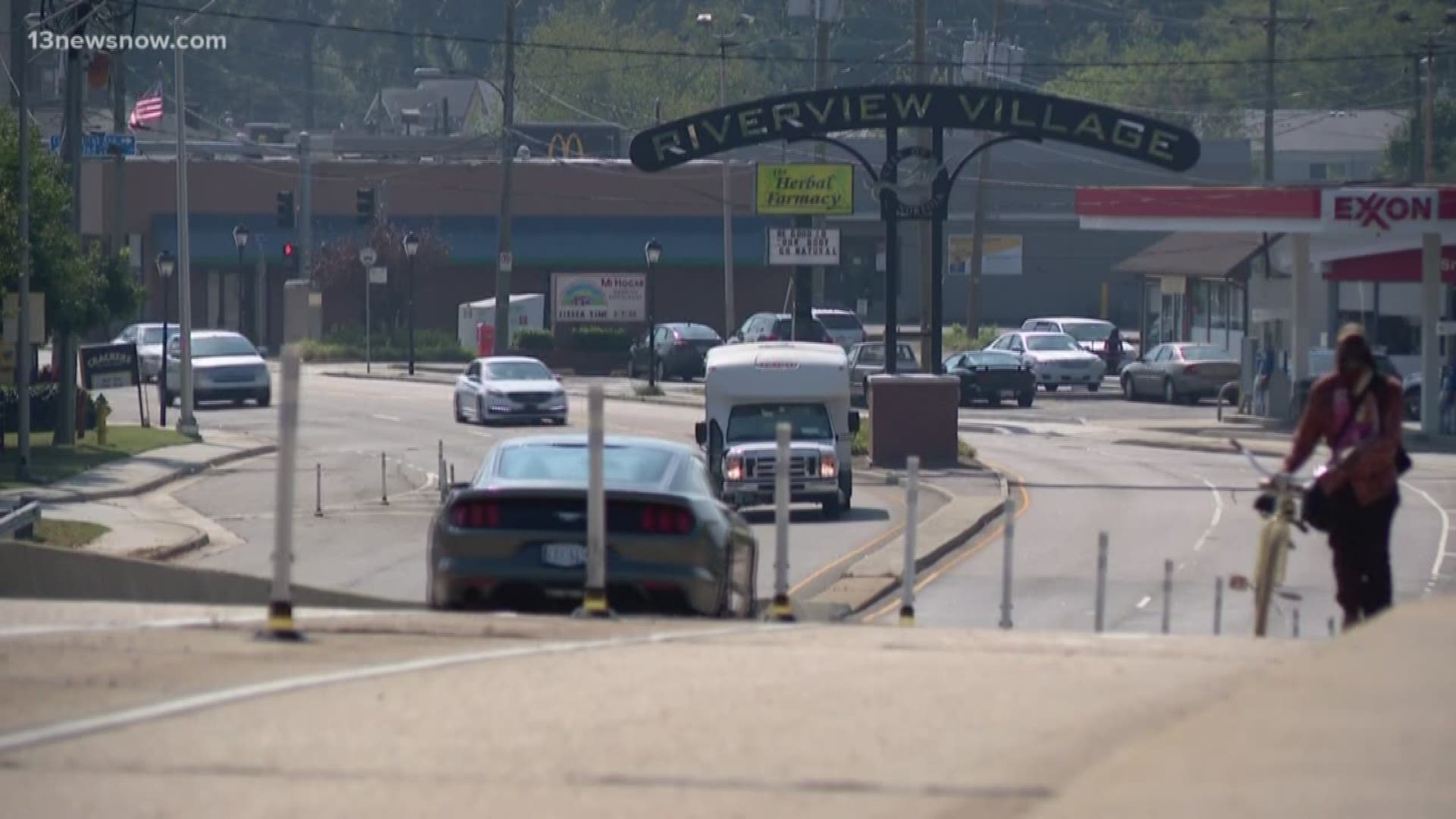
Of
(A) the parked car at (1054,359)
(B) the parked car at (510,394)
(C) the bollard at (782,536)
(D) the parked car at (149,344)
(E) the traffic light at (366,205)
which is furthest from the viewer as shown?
(E) the traffic light at (366,205)

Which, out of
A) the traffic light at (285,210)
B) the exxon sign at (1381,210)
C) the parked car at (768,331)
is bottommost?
the parked car at (768,331)

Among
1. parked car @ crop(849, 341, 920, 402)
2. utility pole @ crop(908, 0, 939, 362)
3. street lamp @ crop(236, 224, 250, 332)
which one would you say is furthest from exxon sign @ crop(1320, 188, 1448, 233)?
street lamp @ crop(236, 224, 250, 332)

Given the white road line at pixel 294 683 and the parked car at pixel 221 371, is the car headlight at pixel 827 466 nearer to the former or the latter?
the white road line at pixel 294 683

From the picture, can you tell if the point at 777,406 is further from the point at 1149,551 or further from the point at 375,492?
the point at 375,492

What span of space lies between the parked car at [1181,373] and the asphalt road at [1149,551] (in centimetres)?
1364

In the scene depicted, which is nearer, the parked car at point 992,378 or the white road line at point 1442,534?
the white road line at point 1442,534

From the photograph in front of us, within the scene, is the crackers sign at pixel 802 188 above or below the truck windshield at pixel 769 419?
above

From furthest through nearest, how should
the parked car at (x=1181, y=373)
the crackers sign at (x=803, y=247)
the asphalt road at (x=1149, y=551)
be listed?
the parked car at (x=1181, y=373) < the crackers sign at (x=803, y=247) < the asphalt road at (x=1149, y=551)

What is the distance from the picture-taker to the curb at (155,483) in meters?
27.5

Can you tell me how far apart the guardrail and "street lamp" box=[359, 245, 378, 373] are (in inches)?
1455

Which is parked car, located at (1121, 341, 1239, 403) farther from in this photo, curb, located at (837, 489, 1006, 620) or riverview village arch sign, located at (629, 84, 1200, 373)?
curb, located at (837, 489, 1006, 620)

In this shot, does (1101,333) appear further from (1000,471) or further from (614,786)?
(614,786)

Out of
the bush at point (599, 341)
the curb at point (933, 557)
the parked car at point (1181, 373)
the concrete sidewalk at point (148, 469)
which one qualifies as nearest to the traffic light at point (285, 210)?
the bush at point (599, 341)

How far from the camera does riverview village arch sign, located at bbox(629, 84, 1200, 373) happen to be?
33906 millimetres
